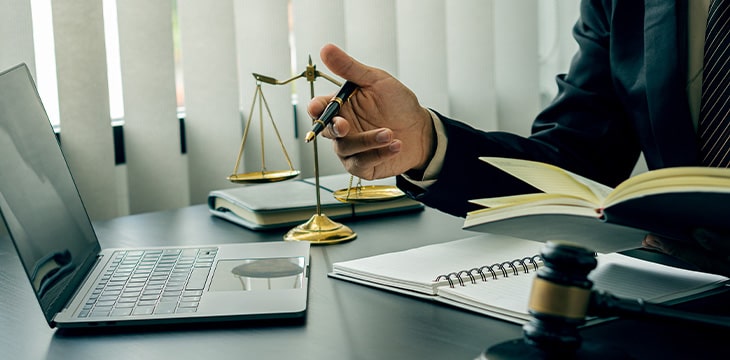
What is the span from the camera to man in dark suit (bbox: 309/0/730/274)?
1108 millimetres

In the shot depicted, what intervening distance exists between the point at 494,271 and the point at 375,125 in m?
0.33

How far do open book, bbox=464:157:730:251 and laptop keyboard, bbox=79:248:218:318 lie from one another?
0.33m

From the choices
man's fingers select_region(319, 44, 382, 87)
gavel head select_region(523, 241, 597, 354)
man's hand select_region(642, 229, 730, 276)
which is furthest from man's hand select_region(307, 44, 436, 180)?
gavel head select_region(523, 241, 597, 354)

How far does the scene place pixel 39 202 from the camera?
91 cm

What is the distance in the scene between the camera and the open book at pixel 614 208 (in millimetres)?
640

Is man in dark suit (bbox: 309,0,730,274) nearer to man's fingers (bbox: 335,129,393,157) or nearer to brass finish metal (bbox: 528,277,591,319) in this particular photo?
man's fingers (bbox: 335,129,393,157)

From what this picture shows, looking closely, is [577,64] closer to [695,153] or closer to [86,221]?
[695,153]

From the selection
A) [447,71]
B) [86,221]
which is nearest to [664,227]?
[86,221]

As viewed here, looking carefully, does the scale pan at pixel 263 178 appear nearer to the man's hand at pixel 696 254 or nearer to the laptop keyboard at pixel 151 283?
the laptop keyboard at pixel 151 283

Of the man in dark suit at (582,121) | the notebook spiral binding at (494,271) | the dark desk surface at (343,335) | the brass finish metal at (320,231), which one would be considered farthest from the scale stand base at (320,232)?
the notebook spiral binding at (494,271)

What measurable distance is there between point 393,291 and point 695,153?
1.80 feet

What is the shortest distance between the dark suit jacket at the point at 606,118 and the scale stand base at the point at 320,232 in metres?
0.12

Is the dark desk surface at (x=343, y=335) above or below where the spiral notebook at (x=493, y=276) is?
below

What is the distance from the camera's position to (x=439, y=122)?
1201mm
